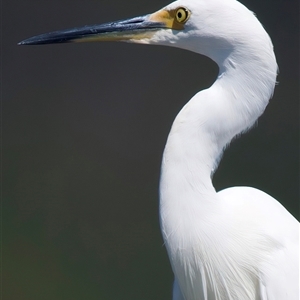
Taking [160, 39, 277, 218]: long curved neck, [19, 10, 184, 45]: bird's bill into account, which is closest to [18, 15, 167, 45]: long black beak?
[19, 10, 184, 45]: bird's bill

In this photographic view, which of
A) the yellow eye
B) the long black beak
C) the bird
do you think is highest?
the yellow eye

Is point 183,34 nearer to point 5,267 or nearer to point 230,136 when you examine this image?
point 230,136

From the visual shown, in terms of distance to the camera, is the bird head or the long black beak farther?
the long black beak

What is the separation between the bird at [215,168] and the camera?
1.35 m

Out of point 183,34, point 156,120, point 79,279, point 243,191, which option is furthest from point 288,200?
point 183,34

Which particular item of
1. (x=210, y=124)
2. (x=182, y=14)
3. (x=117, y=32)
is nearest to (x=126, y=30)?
(x=117, y=32)

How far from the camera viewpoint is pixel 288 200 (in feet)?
10.5

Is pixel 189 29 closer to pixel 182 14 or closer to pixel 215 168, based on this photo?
pixel 182 14

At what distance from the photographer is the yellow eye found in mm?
1420

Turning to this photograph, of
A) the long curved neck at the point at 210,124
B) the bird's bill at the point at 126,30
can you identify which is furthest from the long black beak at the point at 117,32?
the long curved neck at the point at 210,124

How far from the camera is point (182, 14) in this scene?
1429mm

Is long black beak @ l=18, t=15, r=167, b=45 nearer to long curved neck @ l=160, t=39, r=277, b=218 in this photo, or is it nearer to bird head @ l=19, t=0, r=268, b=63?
bird head @ l=19, t=0, r=268, b=63

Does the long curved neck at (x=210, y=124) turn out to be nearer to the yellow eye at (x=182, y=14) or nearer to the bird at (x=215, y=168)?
the bird at (x=215, y=168)

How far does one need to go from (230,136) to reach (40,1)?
208 cm
